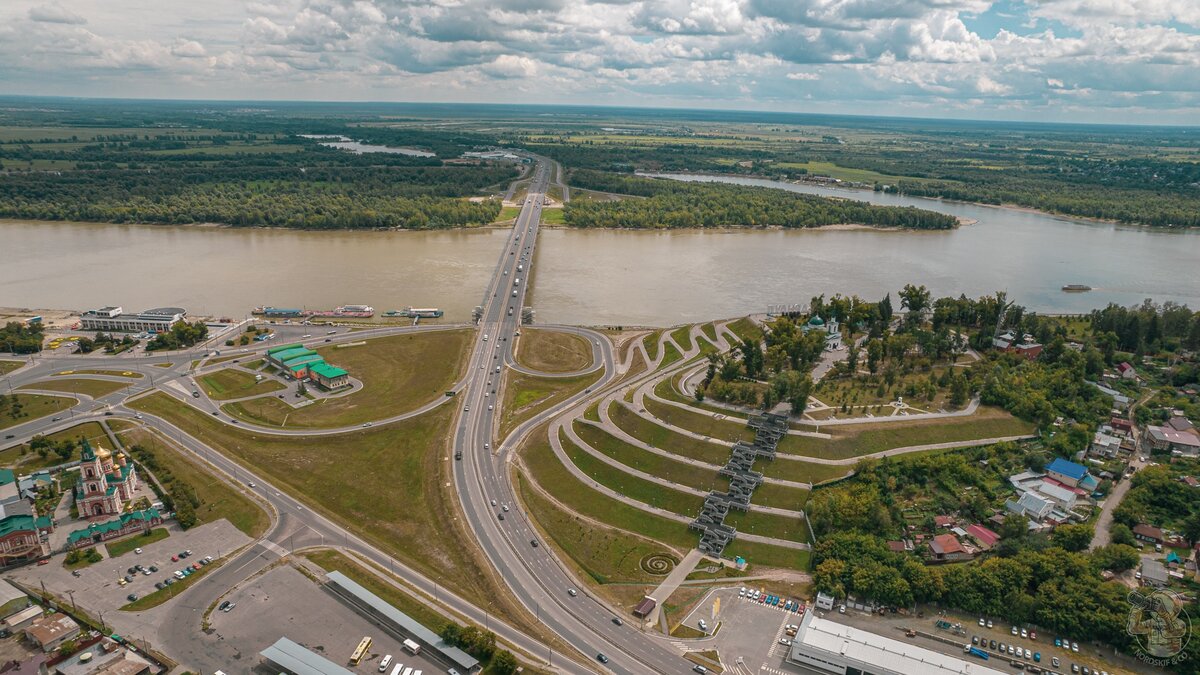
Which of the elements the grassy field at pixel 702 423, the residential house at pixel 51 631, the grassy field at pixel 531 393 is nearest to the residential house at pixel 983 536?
the grassy field at pixel 702 423

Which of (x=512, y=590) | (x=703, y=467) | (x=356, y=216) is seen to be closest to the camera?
(x=512, y=590)

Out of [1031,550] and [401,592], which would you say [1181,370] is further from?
[401,592]

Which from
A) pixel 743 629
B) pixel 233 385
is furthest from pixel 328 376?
pixel 743 629

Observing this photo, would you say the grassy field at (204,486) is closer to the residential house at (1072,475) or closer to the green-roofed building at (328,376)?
the green-roofed building at (328,376)

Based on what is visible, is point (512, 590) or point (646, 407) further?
point (646, 407)

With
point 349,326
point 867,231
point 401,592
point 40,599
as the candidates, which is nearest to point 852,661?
point 401,592

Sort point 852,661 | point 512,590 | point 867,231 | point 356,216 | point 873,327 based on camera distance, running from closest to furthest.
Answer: point 852,661 → point 512,590 → point 873,327 → point 356,216 → point 867,231

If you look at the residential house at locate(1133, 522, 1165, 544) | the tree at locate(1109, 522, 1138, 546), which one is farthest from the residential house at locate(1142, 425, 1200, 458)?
the tree at locate(1109, 522, 1138, 546)
